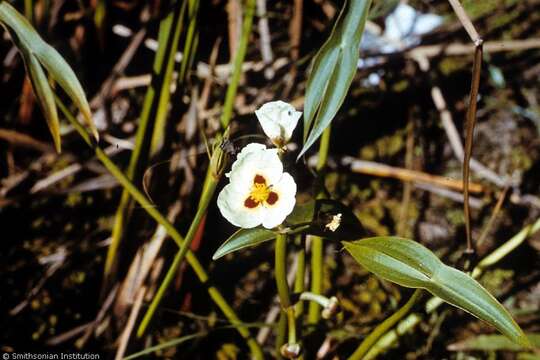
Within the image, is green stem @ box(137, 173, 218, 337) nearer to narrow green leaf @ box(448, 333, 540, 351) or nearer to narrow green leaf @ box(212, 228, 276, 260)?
narrow green leaf @ box(212, 228, 276, 260)

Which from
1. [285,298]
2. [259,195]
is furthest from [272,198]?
[285,298]

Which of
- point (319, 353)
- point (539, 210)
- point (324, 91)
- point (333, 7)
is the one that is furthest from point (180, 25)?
point (539, 210)

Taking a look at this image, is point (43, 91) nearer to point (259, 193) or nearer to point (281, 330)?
point (259, 193)

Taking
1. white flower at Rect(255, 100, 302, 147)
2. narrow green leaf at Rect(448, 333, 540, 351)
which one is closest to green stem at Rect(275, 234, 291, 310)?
white flower at Rect(255, 100, 302, 147)

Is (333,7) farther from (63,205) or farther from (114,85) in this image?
(63,205)

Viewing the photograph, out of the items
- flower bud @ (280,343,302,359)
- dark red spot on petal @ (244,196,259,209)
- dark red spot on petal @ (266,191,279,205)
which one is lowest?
flower bud @ (280,343,302,359)

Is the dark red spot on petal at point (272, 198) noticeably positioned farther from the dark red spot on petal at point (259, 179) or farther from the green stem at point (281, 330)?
the green stem at point (281, 330)
